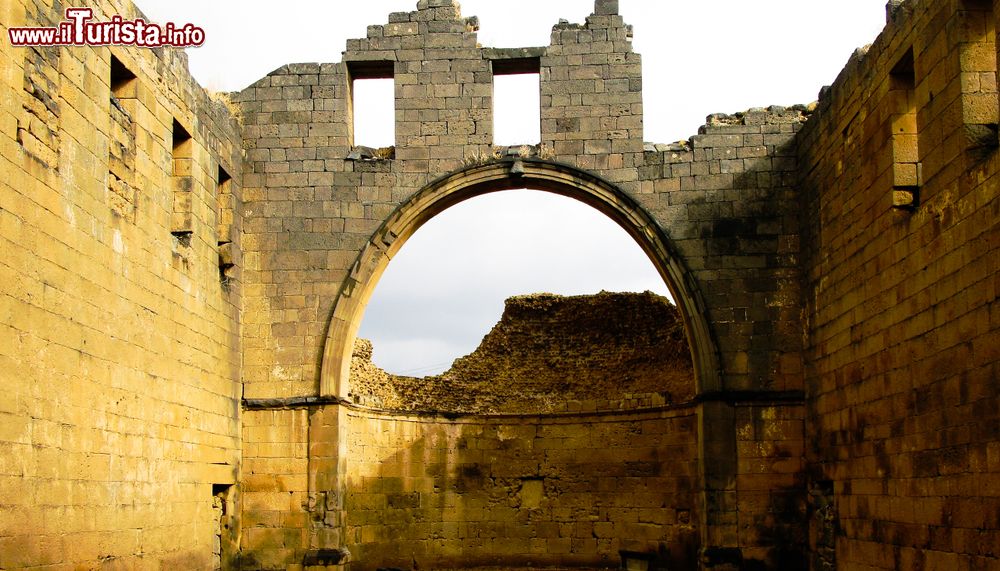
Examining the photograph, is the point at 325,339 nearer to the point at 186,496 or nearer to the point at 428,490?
the point at 186,496

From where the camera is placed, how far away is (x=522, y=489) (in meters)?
17.0

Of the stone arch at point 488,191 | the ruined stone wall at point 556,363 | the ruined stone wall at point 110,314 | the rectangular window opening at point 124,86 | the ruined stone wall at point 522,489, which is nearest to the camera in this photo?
the ruined stone wall at point 110,314

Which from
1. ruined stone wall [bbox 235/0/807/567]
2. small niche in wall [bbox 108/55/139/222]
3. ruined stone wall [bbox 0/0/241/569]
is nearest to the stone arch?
ruined stone wall [bbox 235/0/807/567]

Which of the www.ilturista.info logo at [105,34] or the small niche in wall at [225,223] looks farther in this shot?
the small niche in wall at [225,223]

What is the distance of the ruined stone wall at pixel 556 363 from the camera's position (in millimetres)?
17094

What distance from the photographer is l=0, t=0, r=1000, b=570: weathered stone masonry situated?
8094mm

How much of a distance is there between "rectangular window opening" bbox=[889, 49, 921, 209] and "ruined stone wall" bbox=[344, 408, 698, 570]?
6554 mm

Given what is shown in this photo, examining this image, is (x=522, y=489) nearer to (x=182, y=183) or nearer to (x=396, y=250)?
(x=396, y=250)

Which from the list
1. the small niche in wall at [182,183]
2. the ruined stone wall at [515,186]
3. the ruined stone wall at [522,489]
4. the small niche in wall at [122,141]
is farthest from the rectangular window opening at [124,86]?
the ruined stone wall at [522,489]

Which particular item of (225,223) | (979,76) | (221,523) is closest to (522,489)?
(221,523)

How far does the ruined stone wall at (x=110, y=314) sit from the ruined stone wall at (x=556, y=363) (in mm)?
5327

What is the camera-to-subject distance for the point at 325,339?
1305cm

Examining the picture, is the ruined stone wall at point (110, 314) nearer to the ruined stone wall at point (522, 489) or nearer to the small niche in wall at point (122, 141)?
the small niche in wall at point (122, 141)

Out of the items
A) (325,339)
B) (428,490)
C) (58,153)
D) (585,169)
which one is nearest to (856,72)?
(585,169)
